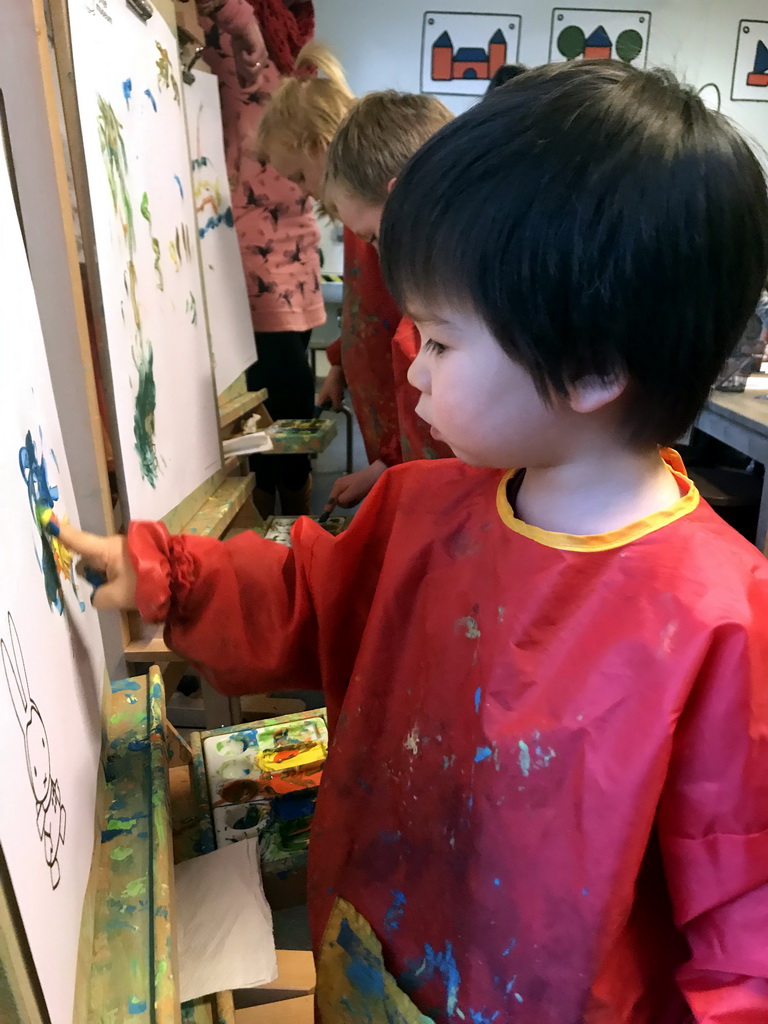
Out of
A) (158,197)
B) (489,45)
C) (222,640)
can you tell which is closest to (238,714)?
(222,640)

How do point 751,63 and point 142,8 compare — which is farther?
point 751,63

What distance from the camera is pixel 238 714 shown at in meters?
1.40

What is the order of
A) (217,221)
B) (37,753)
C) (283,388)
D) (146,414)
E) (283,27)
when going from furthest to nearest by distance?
(283,388) → (283,27) → (217,221) → (146,414) → (37,753)

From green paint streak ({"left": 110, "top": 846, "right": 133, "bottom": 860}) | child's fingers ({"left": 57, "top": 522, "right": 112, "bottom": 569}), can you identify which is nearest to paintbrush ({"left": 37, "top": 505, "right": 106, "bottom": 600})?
child's fingers ({"left": 57, "top": 522, "right": 112, "bottom": 569})

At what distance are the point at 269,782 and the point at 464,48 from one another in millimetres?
4552

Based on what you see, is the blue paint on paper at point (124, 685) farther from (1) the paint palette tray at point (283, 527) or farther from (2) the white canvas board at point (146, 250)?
(1) the paint palette tray at point (283, 527)

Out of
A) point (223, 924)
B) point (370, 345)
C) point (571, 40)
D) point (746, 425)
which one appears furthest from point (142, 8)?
point (571, 40)

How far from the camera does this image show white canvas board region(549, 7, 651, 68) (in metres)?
4.23

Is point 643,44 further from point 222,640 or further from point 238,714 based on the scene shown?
point 222,640

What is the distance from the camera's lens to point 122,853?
0.62 meters

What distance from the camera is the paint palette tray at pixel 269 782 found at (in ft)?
2.93

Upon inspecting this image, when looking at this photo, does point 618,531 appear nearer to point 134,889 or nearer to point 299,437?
point 134,889

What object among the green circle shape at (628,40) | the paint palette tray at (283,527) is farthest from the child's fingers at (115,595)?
the green circle shape at (628,40)

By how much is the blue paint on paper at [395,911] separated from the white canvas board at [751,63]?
16.9ft
